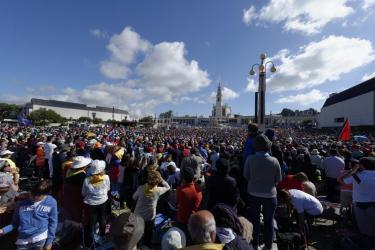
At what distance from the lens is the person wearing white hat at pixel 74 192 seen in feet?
15.4

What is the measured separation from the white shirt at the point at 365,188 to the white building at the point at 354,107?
6409cm

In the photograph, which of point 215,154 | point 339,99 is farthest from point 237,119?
point 215,154

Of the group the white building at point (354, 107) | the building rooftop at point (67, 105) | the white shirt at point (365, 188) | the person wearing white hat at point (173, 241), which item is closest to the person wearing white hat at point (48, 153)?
the person wearing white hat at point (173, 241)

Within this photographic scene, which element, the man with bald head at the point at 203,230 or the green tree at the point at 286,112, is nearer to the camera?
the man with bald head at the point at 203,230

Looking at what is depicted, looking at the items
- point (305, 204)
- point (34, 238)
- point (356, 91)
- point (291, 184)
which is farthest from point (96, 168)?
point (356, 91)

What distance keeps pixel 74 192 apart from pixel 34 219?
1.59 meters

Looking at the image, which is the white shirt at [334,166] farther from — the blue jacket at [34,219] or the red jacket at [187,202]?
the blue jacket at [34,219]

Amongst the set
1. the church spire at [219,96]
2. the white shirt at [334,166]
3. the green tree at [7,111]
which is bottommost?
the white shirt at [334,166]

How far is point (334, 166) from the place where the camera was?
716 centimetres

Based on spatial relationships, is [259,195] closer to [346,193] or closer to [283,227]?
[283,227]

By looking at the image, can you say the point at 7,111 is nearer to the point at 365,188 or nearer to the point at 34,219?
the point at 34,219

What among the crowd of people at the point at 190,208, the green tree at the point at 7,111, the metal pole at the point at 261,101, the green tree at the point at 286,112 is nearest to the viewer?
the crowd of people at the point at 190,208

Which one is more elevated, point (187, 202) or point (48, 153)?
point (48, 153)

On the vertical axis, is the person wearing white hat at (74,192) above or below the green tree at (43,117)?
below
